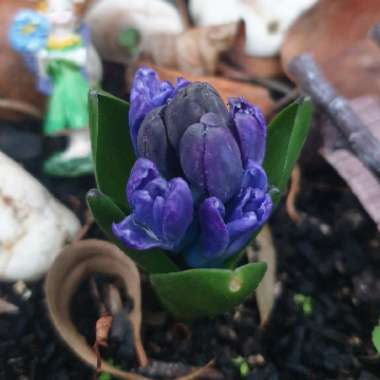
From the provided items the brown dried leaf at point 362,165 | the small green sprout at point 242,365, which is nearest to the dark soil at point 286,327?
the small green sprout at point 242,365

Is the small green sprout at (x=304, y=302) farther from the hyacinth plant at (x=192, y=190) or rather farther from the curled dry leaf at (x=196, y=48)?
the curled dry leaf at (x=196, y=48)

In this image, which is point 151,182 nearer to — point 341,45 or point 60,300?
point 60,300

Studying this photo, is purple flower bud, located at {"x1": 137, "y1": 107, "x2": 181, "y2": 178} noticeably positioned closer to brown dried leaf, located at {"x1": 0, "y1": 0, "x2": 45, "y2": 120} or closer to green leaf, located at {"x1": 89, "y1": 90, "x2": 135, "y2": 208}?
green leaf, located at {"x1": 89, "y1": 90, "x2": 135, "y2": 208}

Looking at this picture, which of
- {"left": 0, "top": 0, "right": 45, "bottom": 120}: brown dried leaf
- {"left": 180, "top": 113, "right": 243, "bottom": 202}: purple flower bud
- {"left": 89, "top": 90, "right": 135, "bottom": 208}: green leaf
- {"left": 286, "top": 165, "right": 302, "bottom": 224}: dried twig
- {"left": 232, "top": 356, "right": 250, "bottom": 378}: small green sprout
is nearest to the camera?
{"left": 180, "top": 113, "right": 243, "bottom": 202}: purple flower bud

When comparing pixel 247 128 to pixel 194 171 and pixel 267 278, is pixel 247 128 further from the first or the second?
pixel 267 278

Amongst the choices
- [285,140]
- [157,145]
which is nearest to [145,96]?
[157,145]

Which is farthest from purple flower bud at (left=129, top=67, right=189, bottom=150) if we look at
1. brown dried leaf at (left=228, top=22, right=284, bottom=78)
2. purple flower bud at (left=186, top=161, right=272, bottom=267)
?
brown dried leaf at (left=228, top=22, right=284, bottom=78)
